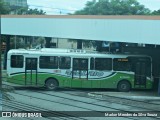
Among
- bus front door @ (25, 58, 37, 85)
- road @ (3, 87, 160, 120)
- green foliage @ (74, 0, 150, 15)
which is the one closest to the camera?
road @ (3, 87, 160, 120)

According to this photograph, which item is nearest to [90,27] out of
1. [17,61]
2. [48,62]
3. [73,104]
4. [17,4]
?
[48,62]

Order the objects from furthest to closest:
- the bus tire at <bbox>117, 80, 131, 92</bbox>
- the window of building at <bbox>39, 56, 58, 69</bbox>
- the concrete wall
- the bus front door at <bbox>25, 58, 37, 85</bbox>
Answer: the bus tire at <bbox>117, 80, 131, 92</bbox> < the window of building at <bbox>39, 56, 58, 69</bbox> < the bus front door at <bbox>25, 58, 37, 85</bbox> < the concrete wall

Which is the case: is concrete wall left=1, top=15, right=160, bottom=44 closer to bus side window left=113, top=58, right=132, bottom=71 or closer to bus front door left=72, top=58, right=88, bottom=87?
bus front door left=72, top=58, right=88, bottom=87

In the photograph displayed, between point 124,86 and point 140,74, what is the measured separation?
3.76 ft

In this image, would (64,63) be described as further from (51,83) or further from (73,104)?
(73,104)

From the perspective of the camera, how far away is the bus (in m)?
23.8

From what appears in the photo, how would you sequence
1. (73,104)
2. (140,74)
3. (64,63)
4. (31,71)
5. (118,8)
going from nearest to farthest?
1. (73,104)
2. (31,71)
3. (64,63)
4. (140,74)
5. (118,8)

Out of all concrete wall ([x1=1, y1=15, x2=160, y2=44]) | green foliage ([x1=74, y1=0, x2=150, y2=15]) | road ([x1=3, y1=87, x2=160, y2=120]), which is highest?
green foliage ([x1=74, y1=0, x2=150, y2=15])

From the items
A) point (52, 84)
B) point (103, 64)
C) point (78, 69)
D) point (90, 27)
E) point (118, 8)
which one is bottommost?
point (52, 84)

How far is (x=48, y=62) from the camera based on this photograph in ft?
78.6

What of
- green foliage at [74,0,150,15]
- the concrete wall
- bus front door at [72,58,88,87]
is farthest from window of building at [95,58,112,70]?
green foliage at [74,0,150,15]

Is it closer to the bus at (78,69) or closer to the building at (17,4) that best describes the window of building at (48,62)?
the bus at (78,69)

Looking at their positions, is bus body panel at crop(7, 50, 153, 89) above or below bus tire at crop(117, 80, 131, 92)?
above

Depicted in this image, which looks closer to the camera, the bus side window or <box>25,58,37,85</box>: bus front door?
<box>25,58,37,85</box>: bus front door
